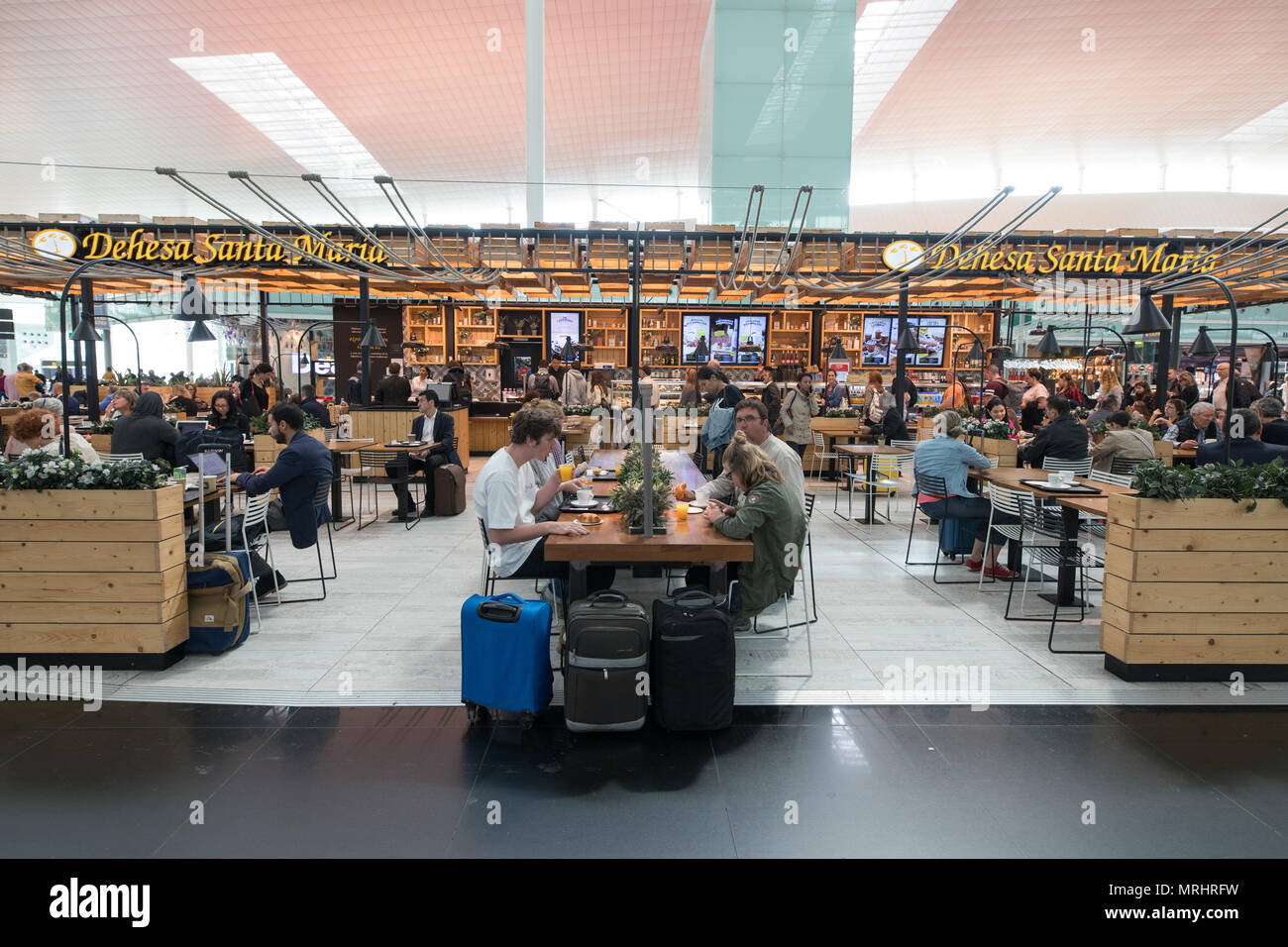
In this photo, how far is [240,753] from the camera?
11.1 ft

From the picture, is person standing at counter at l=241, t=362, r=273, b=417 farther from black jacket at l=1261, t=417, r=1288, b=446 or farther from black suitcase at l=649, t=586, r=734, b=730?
black jacket at l=1261, t=417, r=1288, b=446

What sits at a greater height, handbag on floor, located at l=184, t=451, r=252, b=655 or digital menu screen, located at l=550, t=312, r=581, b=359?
digital menu screen, located at l=550, t=312, r=581, b=359

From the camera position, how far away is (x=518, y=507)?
4.14 m

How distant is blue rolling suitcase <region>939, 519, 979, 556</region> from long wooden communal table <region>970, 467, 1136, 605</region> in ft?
1.92

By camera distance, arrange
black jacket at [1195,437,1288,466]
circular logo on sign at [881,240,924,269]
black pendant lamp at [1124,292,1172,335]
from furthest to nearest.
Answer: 1. circular logo on sign at [881,240,924,269]
2. black jacket at [1195,437,1288,466]
3. black pendant lamp at [1124,292,1172,335]

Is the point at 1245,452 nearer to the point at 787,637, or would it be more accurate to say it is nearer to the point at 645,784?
the point at 787,637

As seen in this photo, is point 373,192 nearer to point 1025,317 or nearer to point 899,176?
point 899,176

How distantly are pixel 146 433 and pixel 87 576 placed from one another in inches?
113

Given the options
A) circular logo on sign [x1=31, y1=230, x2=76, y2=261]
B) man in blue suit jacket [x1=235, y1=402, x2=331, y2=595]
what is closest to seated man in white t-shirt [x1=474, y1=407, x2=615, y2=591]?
man in blue suit jacket [x1=235, y1=402, x2=331, y2=595]

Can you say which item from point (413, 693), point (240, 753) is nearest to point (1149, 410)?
point (413, 693)

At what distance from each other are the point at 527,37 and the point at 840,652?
11783 mm

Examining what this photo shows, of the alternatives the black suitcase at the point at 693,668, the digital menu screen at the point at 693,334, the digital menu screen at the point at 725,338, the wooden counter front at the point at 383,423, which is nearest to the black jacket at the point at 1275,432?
the black suitcase at the point at 693,668

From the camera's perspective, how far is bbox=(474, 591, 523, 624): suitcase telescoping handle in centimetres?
355

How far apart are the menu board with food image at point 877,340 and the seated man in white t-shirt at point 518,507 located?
1493 centimetres
